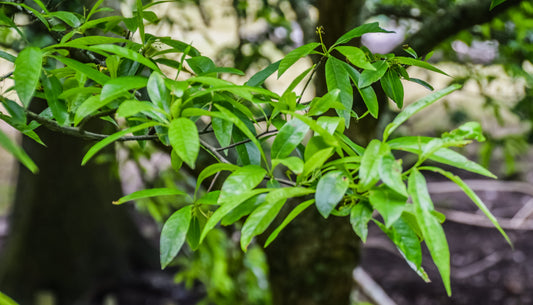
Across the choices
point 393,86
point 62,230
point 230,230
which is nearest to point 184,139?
point 393,86

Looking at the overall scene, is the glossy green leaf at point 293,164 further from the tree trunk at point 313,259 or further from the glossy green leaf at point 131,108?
the tree trunk at point 313,259

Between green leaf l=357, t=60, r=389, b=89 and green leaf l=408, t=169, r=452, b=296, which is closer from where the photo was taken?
green leaf l=408, t=169, r=452, b=296

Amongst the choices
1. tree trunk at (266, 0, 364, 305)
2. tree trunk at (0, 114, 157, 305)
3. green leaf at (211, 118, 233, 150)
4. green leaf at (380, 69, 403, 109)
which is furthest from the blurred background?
green leaf at (211, 118, 233, 150)

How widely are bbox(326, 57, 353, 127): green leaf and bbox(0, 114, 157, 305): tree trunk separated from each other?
2.21 m

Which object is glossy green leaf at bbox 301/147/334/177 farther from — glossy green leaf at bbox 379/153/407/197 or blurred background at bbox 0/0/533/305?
blurred background at bbox 0/0/533/305

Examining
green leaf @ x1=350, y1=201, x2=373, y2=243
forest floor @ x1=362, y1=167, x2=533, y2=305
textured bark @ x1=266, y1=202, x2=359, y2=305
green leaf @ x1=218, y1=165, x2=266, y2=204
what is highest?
green leaf @ x1=218, y1=165, x2=266, y2=204

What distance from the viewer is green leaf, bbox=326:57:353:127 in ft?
1.57

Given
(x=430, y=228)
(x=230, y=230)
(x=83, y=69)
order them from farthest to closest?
(x=230, y=230)
(x=83, y=69)
(x=430, y=228)

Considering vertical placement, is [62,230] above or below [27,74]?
below

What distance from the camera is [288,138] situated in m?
0.41

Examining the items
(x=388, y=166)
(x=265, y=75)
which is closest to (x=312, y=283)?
(x=265, y=75)

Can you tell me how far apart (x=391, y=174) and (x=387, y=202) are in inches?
0.9

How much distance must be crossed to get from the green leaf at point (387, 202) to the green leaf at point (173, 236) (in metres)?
0.17

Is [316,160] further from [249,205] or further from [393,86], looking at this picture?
[393,86]
